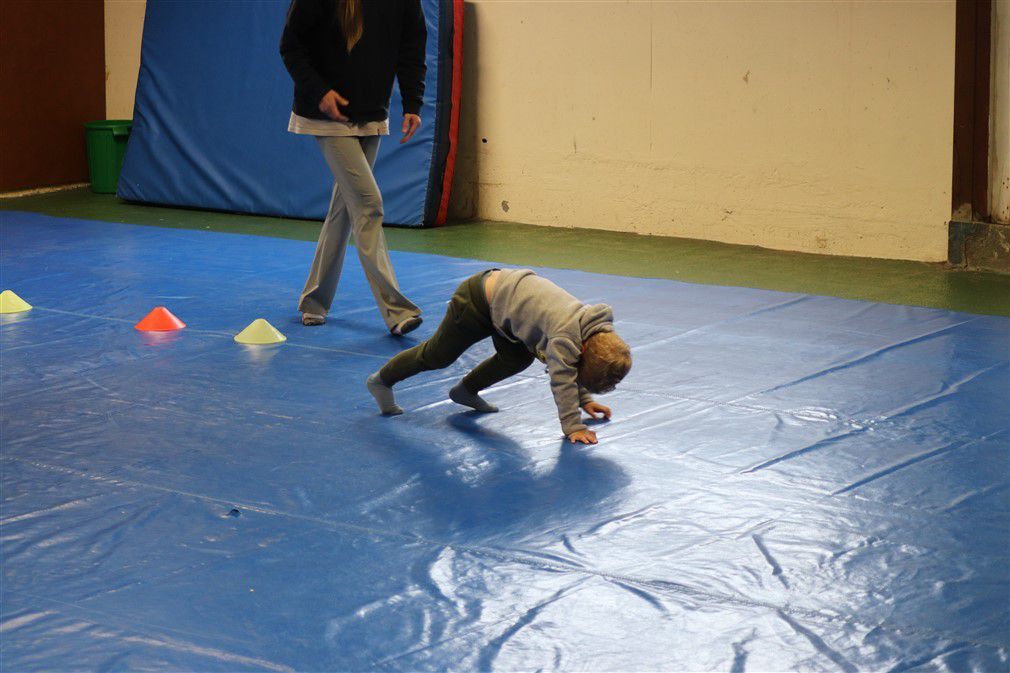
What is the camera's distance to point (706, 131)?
9820mm

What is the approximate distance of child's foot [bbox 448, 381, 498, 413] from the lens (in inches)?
204

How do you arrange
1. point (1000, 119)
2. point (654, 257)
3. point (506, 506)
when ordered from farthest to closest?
point (654, 257) → point (1000, 119) → point (506, 506)

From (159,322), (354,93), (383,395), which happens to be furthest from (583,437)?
(159,322)

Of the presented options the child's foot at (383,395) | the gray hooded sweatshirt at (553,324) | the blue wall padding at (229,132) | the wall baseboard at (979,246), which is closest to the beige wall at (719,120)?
the wall baseboard at (979,246)

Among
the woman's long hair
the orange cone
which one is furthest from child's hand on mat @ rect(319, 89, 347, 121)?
the orange cone

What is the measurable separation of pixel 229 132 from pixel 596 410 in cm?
742

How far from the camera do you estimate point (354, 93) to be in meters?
6.56

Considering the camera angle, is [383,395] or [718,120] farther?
[718,120]

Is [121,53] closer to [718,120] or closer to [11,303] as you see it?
[718,120]

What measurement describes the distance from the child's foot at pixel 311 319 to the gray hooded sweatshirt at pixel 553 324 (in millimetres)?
2119

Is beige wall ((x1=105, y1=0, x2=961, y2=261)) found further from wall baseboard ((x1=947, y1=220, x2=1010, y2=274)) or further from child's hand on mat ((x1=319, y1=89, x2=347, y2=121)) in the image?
child's hand on mat ((x1=319, y1=89, x2=347, y2=121))

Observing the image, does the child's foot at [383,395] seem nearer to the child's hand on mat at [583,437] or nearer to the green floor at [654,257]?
the child's hand on mat at [583,437]

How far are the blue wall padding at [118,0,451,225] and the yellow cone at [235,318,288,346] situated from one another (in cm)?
425

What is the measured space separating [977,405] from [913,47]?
4.22 metres
